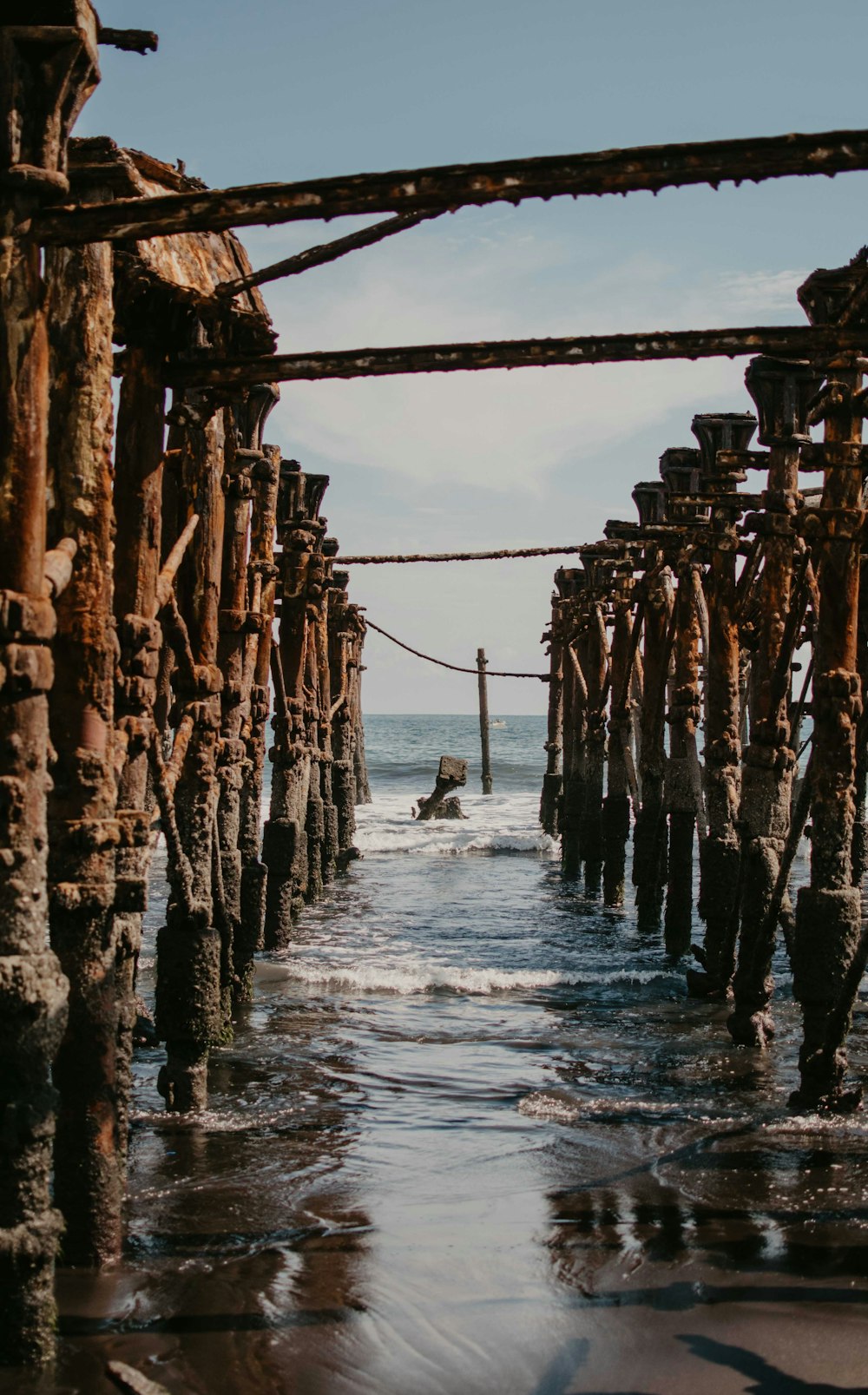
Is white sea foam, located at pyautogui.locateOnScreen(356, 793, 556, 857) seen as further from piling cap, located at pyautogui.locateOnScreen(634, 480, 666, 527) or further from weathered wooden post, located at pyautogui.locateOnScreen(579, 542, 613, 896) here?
piling cap, located at pyautogui.locateOnScreen(634, 480, 666, 527)

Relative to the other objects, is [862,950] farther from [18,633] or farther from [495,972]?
[495,972]

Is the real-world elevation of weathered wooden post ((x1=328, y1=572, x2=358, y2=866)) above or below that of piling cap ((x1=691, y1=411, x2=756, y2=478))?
below

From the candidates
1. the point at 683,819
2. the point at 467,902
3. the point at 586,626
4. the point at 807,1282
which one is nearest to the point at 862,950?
the point at 807,1282

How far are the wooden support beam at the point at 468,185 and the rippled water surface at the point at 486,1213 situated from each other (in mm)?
3686

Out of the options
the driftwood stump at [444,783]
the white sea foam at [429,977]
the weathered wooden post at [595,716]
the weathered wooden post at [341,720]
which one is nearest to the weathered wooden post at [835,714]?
the white sea foam at [429,977]

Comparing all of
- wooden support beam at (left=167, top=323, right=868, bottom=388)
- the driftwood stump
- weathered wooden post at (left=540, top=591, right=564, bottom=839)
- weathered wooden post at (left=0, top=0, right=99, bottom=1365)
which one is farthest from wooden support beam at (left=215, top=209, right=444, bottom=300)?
the driftwood stump

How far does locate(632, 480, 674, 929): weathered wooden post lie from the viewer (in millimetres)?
14617

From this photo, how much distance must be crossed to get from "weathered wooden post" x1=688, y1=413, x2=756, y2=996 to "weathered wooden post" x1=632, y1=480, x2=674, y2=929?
2492 mm

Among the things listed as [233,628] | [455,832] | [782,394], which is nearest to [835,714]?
[782,394]

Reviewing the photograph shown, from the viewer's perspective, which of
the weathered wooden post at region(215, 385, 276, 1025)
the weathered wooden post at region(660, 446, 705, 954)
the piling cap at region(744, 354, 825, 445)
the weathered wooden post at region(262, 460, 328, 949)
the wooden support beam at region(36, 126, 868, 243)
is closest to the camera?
the wooden support beam at region(36, 126, 868, 243)

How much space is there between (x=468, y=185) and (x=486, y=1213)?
168 inches

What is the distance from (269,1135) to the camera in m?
7.54

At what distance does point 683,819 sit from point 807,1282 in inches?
314

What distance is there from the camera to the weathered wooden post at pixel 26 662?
171 inches
